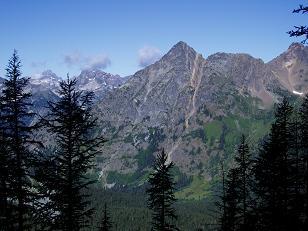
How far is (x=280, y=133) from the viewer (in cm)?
3775

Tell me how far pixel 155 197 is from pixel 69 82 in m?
17.8

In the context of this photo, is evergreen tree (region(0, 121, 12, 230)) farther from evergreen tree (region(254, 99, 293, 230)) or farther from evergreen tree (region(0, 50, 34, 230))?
evergreen tree (region(254, 99, 293, 230))

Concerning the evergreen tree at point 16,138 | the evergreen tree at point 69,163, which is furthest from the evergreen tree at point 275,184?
the evergreen tree at point 16,138

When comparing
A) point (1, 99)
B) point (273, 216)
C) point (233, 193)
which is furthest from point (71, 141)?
point (233, 193)

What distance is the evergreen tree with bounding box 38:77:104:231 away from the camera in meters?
29.1

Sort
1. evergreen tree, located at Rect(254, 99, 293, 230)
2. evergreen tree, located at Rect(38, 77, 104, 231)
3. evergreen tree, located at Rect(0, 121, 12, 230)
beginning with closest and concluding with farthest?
evergreen tree, located at Rect(254, 99, 293, 230), evergreen tree, located at Rect(38, 77, 104, 231), evergreen tree, located at Rect(0, 121, 12, 230)

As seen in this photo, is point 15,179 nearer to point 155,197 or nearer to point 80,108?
point 80,108

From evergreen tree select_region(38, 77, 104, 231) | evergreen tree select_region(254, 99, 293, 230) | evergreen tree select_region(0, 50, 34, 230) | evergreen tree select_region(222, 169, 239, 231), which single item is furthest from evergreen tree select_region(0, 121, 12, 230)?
evergreen tree select_region(222, 169, 239, 231)

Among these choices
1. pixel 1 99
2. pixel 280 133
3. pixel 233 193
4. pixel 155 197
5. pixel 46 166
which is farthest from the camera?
pixel 233 193

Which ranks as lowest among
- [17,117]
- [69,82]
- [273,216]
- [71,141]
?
[273,216]

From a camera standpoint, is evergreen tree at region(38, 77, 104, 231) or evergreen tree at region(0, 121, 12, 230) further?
evergreen tree at region(0, 121, 12, 230)

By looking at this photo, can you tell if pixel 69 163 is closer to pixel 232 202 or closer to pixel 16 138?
pixel 16 138

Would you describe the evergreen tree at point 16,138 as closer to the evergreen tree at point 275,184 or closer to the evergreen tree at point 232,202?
the evergreen tree at point 275,184

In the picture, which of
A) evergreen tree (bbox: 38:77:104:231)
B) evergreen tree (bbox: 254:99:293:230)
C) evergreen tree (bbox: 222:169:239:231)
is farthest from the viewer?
evergreen tree (bbox: 222:169:239:231)
